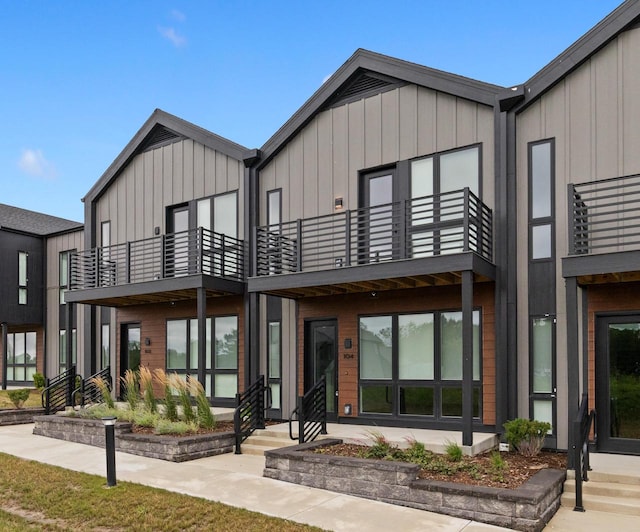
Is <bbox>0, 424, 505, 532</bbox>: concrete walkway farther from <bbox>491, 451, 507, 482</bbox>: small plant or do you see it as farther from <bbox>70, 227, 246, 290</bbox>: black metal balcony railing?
<bbox>70, 227, 246, 290</bbox>: black metal balcony railing

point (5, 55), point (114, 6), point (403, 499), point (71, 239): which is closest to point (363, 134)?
point (403, 499)

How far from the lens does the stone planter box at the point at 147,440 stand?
980 centimetres

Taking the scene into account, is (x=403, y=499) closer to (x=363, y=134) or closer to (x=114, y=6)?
(x=363, y=134)

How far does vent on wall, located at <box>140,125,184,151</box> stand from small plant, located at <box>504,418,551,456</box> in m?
10.9

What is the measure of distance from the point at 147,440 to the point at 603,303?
26.4 feet

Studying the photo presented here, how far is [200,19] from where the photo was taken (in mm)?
20344

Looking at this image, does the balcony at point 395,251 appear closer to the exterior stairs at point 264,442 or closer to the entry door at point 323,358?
the entry door at point 323,358

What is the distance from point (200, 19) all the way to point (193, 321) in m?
11.6

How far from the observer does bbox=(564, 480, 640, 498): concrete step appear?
7125 millimetres

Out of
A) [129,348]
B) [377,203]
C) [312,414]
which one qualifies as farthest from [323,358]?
[129,348]

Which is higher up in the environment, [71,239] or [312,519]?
[71,239]

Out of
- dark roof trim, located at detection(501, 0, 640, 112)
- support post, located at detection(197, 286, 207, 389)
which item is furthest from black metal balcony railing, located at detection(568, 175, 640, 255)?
support post, located at detection(197, 286, 207, 389)

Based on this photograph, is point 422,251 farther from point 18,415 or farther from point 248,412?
point 18,415

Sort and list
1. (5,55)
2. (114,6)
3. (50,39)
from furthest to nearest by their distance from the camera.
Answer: (5,55) → (50,39) → (114,6)
